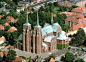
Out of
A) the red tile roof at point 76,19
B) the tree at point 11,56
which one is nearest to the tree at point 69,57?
the tree at point 11,56

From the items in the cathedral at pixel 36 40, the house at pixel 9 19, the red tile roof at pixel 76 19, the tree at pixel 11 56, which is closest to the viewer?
the tree at pixel 11 56

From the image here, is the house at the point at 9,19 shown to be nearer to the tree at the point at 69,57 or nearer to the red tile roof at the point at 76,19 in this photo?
the red tile roof at the point at 76,19

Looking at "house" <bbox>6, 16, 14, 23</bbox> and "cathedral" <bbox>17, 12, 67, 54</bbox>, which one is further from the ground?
"cathedral" <bbox>17, 12, 67, 54</bbox>

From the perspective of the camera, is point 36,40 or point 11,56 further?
point 36,40

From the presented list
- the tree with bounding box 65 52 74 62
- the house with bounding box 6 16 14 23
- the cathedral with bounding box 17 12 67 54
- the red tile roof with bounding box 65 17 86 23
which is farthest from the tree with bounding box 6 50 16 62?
the red tile roof with bounding box 65 17 86 23

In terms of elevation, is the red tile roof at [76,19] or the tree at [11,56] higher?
the tree at [11,56]

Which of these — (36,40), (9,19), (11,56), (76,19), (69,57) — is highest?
(36,40)

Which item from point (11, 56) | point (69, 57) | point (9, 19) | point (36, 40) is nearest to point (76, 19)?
point (9, 19)

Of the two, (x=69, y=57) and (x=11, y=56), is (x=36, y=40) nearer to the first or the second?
(x=11, y=56)

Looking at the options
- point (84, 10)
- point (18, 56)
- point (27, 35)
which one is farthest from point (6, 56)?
point (84, 10)

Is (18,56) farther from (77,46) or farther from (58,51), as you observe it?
(77,46)

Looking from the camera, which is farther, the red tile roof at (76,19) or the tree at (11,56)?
the red tile roof at (76,19)

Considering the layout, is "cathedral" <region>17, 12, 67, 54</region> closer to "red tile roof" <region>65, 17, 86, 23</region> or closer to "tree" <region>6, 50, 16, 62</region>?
"tree" <region>6, 50, 16, 62</region>
